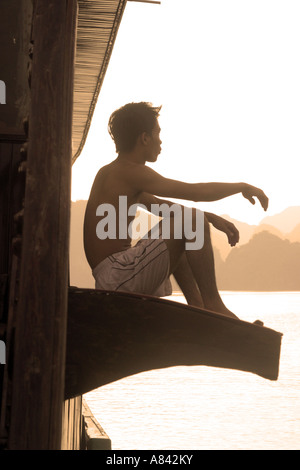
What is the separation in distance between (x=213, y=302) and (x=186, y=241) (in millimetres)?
382

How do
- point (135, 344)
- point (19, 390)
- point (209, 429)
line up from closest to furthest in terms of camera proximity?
point (19, 390), point (135, 344), point (209, 429)

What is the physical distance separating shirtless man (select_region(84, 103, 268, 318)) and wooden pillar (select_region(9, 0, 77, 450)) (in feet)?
2.12

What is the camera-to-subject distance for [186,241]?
4.62m

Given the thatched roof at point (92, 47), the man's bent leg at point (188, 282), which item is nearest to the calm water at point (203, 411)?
the thatched roof at point (92, 47)

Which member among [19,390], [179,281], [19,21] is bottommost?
[19,390]

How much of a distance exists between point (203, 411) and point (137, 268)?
7842cm

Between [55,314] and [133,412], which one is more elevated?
[133,412]

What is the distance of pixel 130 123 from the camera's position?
189 inches

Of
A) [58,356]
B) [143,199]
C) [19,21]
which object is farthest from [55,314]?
[19,21]

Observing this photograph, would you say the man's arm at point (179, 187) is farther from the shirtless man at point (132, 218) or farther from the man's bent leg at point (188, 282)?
the man's bent leg at point (188, 282)

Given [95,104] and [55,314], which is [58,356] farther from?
[95,104]

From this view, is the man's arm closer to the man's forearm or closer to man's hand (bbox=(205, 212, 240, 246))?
the man's forearm

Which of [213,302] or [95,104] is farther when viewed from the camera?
[95,104]

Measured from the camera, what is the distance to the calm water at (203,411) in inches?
2482
